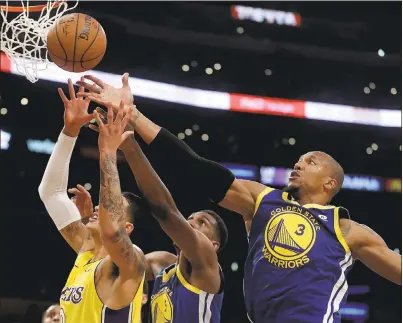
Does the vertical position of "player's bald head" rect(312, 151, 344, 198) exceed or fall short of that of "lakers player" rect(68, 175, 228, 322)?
it exceeds it

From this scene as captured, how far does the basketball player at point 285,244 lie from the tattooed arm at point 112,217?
1.10ft

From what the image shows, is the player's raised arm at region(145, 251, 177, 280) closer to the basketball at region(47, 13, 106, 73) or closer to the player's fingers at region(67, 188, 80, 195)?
the player's fingers at region(67, 188, 80, 195)

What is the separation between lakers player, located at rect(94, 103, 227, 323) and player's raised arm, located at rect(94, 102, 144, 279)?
470 mm

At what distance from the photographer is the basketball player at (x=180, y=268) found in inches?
148

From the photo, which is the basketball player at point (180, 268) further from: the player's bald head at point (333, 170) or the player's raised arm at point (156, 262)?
the player's bald head at point (333, 170)

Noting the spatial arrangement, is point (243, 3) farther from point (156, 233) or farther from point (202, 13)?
point (156, 233)

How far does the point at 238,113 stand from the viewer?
1446 centimetres

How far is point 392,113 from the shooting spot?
15.4 m

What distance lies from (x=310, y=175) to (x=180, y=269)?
90 centimetres

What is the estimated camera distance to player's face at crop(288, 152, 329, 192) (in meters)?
3.79

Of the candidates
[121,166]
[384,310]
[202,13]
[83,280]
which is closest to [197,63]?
[202,13]

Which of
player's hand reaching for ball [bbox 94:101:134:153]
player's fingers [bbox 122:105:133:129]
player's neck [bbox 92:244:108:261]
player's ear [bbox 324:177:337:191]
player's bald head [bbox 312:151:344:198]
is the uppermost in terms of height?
player's fingers [bbox 122:105:133:129]

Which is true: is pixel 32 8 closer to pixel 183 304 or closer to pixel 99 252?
pixel 99 252

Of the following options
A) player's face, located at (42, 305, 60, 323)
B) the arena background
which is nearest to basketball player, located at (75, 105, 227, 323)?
player's face, located at (42, 305, 60, 323)
